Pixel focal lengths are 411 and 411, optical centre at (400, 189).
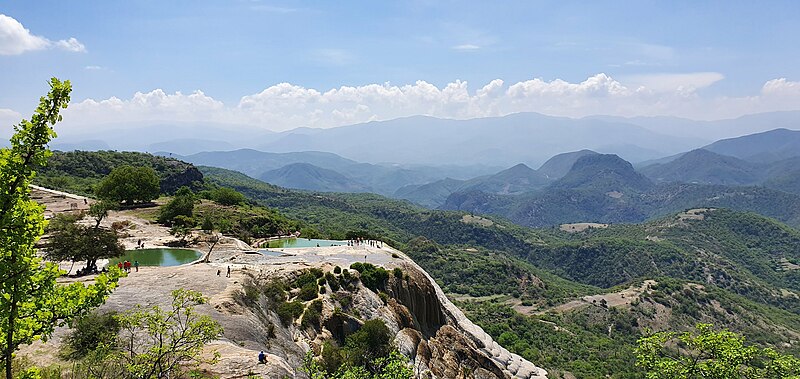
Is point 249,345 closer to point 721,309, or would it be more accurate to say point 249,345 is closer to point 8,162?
point 8,162

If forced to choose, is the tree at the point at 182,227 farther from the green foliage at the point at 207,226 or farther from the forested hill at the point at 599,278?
the forested hill at the point at 599,278

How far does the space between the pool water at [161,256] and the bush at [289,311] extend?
14919mm

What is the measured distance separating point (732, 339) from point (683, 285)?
369 ft

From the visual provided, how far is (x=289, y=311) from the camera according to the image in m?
28.0

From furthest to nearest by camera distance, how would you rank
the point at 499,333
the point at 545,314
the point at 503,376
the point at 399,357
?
the point at 545,314
the point at 499,333
the point at 503,376
the point at 399,357

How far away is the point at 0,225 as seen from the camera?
7957 millimetres

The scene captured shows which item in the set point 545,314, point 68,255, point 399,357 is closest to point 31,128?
point 399,357

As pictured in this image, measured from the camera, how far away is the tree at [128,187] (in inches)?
2329

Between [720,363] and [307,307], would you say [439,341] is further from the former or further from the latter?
[720,363]

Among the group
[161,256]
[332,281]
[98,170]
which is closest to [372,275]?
[332,281]

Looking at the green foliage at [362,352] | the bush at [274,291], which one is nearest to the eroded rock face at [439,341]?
the green foliage at [362,352]

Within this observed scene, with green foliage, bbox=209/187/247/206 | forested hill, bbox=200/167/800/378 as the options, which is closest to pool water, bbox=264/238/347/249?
forested hill, bbox=200/167/800/378

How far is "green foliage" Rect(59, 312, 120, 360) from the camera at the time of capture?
55.5ft

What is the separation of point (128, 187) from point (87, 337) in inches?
1949
